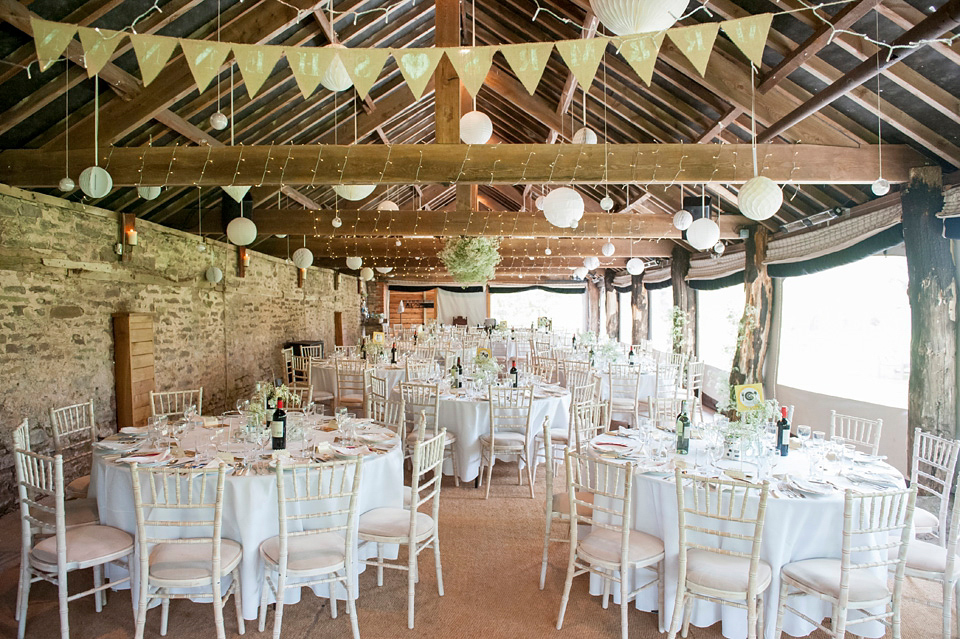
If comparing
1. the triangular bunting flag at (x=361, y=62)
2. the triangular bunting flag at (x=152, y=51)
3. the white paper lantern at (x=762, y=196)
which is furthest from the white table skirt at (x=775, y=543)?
the triangular bunting flag at (x=152, y=51)

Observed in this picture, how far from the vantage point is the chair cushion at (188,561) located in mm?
2846

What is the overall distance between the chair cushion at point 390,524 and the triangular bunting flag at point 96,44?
3.33 metres

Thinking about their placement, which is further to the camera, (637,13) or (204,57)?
(204,57)

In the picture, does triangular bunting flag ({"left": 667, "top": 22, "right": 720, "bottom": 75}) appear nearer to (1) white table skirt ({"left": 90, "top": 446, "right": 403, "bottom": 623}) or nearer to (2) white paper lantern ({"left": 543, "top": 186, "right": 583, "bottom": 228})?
(2) white paper lantern ({"left": 543, "top": 186, "right": 583, "bottom": 228})

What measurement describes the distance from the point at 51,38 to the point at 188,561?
10.9ft

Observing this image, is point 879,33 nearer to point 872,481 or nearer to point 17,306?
point 872,481

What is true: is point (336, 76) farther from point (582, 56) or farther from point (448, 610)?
point (448, 610)

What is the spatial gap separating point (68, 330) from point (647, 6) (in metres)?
6.34

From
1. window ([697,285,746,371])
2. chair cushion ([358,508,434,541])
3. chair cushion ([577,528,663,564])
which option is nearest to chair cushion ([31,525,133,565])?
chair cushion ([358,508,434,541])

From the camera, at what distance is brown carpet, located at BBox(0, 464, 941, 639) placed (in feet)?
10.4

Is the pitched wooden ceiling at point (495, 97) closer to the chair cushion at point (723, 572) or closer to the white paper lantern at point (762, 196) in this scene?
the white paper lantern at point (762, 196)

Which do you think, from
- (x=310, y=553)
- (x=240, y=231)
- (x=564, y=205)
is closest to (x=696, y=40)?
(x=564, y=205)

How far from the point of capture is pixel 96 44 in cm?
347

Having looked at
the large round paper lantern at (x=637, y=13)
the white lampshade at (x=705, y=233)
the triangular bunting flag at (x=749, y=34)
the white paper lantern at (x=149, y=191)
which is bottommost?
the white lampshade at (x=705, y=233)
